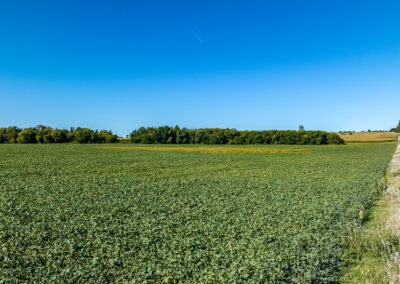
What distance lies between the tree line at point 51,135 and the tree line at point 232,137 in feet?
31.3

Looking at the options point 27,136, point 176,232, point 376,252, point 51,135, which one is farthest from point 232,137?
point 376,252

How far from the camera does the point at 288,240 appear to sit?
20.6 feet

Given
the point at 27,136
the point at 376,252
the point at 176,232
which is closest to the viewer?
the point at 376,252

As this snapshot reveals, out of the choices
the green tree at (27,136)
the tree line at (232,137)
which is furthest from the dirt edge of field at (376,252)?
the green tree at (27,136)

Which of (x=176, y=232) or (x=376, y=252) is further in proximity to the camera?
(x=176, y=232)

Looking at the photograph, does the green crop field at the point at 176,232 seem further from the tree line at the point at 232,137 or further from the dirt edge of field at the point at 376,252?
the tree line at the point at 232,137

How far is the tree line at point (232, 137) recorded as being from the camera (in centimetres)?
7525

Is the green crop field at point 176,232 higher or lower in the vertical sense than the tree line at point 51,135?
lower

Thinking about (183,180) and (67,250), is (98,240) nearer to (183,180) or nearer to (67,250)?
(67,250)

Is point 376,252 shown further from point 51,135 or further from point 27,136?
point 27,136

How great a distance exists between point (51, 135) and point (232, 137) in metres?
50.5

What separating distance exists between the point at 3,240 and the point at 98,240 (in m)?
2.19

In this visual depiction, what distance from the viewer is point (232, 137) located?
76000mm

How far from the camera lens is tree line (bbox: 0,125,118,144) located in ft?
237
